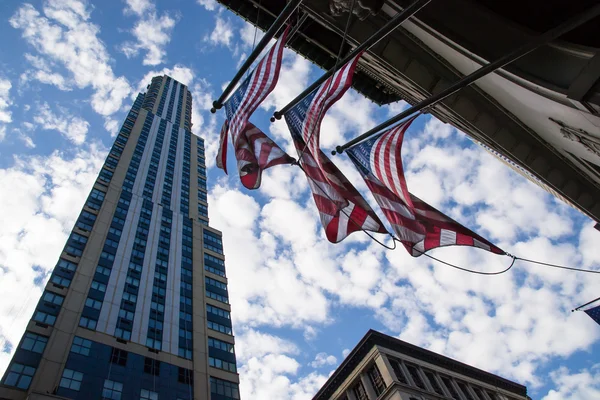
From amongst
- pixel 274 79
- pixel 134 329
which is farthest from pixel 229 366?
pixel 274 79

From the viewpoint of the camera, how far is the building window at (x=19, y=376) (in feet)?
118

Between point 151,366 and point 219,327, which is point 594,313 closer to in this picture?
point 151,366

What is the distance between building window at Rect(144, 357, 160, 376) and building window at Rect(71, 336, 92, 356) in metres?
6.05

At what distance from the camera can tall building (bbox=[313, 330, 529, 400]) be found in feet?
147

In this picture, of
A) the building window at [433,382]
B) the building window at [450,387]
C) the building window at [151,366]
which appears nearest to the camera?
the building window at [151,366]

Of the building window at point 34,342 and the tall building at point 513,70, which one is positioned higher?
the building window at point 34,342

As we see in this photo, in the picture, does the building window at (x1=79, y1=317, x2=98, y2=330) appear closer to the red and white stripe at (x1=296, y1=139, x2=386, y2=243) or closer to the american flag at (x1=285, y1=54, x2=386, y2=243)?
the american flag at (x1=285, y1=54, x2=386, y2=243)

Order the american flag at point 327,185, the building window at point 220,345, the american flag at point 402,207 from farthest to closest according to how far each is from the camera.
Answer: the building window at point 220,345 < the american flag at point 402,207 < the american flag at point 327,185

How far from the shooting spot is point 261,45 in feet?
30.4

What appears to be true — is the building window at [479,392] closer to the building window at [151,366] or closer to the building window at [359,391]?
the building window at [359,391]

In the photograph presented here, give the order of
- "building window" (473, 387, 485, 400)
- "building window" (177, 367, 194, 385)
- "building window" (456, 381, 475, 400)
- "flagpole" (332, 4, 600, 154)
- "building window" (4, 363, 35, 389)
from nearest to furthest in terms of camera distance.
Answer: "flagpole" (332, 4, 600, 154)
"building window" (4, 363, 35, 389)
"building window" (177, 367, 194, 385)
"building window" (456, 381, 475, 400)
"building window" (473, 387, 485, 400)

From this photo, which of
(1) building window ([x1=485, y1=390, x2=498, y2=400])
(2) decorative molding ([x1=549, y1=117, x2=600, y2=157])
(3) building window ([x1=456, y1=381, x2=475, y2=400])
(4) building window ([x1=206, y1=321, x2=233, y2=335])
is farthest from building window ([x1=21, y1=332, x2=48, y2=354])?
(1) building window ([x1=485, y1=390, x2=498, y2=400])

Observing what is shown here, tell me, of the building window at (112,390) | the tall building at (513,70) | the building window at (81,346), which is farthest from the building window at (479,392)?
the building window at (81,346)

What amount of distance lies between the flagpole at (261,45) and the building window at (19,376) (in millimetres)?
37537
